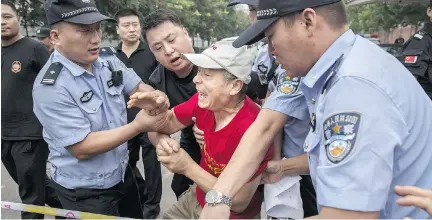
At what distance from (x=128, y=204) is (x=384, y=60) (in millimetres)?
2093

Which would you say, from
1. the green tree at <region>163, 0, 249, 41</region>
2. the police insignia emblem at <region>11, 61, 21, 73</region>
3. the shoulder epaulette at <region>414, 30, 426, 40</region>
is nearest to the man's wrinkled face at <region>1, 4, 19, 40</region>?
the police insignia emblem at <region>11, 61, 21, 73</region>

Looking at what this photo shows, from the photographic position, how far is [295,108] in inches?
74.7

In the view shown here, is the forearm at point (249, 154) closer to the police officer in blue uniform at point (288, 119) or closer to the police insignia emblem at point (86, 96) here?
the police officer in blue uniform at point (288, 119)

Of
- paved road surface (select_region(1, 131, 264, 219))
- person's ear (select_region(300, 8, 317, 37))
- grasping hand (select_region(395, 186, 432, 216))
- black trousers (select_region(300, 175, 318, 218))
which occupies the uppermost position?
person's ear (select_region(300, 8, 317, 37))

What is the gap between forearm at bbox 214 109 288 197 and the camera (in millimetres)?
1691

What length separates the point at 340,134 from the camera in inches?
42.3

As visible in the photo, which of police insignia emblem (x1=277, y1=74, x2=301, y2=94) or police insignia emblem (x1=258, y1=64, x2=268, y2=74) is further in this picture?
police insignia emblem (x1=258, y1=64, x2=268, y2=74)

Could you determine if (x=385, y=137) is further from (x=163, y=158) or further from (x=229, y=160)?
(x=163, y=158)

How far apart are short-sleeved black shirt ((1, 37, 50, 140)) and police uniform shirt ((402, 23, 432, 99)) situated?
3.71 m

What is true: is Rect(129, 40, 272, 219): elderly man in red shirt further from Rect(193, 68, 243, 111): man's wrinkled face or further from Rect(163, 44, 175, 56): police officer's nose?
Rect(163, 44, 175, 56): police officer's nose

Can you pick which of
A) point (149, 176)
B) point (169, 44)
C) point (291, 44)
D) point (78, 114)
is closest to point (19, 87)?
point (149, 176)

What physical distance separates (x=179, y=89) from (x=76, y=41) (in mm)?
706

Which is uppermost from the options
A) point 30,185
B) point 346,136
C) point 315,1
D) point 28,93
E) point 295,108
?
point 315,1

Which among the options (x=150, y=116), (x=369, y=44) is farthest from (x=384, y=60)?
(x=150, y=116)
